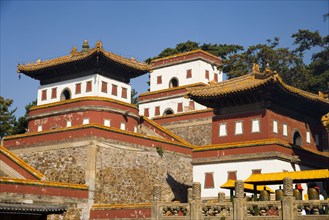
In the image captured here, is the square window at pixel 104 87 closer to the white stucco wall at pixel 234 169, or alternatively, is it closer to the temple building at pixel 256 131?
the temple building at pixel 256 131

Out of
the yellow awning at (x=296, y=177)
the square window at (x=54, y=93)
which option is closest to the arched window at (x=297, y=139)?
the yellow awning at (x=296, y=177)

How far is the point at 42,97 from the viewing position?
39906 mm

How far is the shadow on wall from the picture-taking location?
3447 cm

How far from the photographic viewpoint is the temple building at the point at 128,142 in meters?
29.0

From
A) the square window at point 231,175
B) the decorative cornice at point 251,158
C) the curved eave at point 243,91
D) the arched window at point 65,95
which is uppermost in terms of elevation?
the arched window at point 65,95

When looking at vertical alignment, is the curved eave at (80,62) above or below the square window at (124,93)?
above

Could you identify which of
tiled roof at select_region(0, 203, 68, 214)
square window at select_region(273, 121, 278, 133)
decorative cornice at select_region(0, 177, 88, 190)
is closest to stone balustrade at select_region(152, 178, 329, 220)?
tiled roof at select_region(0, 203, 68, 214)

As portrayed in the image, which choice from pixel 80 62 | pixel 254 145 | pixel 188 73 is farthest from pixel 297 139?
pixel 80 62

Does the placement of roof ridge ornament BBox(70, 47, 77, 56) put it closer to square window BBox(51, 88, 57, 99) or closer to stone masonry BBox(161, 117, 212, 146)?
square window BBox(51, 88, 57, 99)

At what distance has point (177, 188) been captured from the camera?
34.8m

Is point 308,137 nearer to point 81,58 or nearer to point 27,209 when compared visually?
point 81,58

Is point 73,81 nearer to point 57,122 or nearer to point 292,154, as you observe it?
point 57,122

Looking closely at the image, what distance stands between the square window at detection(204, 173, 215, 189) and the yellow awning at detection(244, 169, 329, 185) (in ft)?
25.6

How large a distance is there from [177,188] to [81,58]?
1165cm
